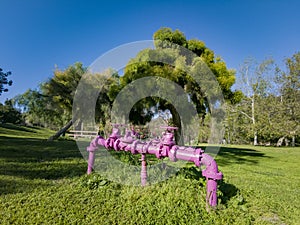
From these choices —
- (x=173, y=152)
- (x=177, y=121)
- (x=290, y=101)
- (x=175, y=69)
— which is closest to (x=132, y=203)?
(x=173, y=152)

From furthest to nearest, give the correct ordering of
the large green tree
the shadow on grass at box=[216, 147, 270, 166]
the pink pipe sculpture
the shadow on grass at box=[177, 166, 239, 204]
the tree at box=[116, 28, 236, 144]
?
the large green tree → the shadow on grass at box=[216, 147, 270, 166] → the tree at box=[116, 28, 236, 144] → the shadow on grass at box=[177, 166, 239, 204] → the pink pipe sculpture

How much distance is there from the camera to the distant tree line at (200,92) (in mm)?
7188

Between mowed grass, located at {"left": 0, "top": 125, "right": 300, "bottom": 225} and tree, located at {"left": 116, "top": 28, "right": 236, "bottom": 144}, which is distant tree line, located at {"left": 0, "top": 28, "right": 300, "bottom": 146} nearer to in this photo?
tree, located at {"left": 116, "top": 28, "right": 236, "bottom": 144}

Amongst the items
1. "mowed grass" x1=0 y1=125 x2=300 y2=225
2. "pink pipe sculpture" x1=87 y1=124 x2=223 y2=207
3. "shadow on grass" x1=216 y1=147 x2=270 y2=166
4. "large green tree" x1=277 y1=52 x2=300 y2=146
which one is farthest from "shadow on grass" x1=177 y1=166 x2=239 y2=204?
"large green tree" x1=277 y1=52 x2=300 y2=146

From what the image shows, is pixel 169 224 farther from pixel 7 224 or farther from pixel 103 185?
pixel 7 224

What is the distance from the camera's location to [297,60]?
55.0 ft

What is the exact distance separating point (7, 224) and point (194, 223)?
6.96 feet

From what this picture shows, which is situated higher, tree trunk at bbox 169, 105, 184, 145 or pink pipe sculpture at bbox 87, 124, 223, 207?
tree trunk at bbox 169, 105, 184, 145

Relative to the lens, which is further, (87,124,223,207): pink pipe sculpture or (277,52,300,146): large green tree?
(277,52,300,146): large green tree

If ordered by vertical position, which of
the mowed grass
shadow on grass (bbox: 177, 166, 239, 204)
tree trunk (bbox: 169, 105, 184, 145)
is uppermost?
tree trunk (bbox: 169, 105, 184, 145)

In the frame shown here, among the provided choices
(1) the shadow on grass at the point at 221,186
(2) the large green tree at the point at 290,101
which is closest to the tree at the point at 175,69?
(1) the shadow on grass at the point at 221,186

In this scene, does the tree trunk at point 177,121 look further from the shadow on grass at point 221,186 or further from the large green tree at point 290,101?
the large green tree at point 290,101

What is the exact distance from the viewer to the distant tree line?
23.6 feet

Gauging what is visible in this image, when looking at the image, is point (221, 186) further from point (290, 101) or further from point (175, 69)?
point (290, 101)
